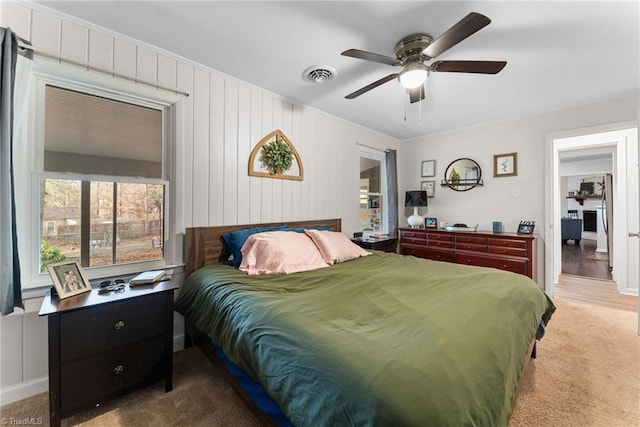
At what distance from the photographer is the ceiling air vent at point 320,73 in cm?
234

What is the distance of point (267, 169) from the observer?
286cm

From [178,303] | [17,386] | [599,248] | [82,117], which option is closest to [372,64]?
[82,117]

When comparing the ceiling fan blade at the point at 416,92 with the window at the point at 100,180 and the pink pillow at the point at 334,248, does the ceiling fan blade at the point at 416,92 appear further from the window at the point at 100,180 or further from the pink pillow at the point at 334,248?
the window at the point at 100,180

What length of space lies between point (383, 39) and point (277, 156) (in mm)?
1490

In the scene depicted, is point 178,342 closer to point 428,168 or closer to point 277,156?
point 277,156

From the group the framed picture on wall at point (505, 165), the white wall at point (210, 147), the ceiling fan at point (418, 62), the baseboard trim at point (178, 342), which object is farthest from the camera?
the framed picture on wall at point (505, 165)

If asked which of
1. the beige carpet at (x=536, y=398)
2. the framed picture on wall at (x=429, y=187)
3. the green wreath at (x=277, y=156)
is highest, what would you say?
the green wreath at (x=277, y=156)

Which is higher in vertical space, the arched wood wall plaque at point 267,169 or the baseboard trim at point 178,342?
the arched wood wall plaque at point 267,169

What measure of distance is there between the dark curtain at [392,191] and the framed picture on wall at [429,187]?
505 mm

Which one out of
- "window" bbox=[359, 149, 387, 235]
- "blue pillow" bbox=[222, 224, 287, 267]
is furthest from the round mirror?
"blue pillow" bbox=[222, 224, 287, 267]

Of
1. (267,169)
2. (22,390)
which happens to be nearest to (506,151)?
(267,169)

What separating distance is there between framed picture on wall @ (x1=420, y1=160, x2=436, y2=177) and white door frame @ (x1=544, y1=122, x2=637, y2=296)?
1.47m

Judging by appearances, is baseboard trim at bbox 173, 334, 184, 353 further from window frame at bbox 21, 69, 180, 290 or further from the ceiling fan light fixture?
the ceiling fan light fixture

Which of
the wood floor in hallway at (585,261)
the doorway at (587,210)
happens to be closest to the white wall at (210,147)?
the wood floor in hallway at (585,261)
